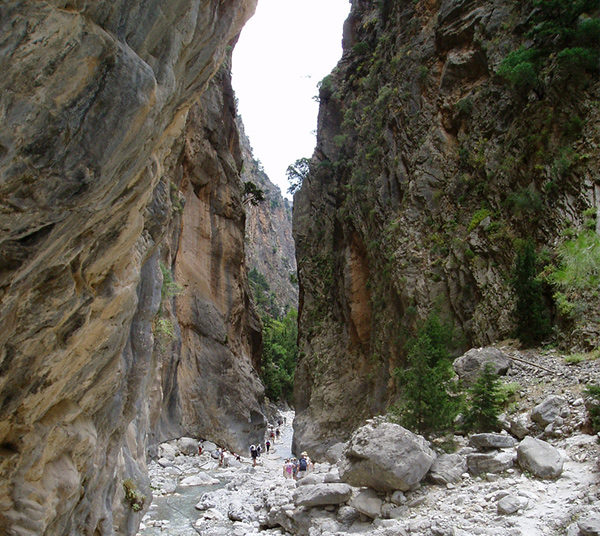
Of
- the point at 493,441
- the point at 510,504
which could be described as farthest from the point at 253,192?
the point at 510,504

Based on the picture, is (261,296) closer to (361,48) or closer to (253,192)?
(253,192)

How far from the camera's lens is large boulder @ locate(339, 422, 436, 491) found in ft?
31.4

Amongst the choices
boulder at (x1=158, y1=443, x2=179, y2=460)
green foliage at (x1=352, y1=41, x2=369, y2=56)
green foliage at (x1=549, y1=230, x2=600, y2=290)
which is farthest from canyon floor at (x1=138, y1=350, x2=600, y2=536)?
green foliage at (x1=352, y1=41, x2=369, y2=56)

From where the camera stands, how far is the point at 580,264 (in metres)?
12.6

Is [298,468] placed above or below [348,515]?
above

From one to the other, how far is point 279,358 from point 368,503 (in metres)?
40.5

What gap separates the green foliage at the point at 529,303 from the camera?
523 inches

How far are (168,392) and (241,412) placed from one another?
521 centimetres

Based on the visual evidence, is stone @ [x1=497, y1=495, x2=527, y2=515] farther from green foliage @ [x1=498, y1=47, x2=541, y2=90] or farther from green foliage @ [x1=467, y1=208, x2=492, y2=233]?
green foliage @ [x1=498, y1=47, x2=541, y2=90]

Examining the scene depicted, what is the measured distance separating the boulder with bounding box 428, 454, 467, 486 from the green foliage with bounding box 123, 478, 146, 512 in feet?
17.7

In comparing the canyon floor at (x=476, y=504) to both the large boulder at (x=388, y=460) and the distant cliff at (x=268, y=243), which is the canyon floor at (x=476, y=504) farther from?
the distant cliff at (x=268, y=243)

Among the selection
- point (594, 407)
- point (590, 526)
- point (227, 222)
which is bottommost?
point (590, 526)

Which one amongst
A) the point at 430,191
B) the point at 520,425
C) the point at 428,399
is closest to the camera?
the point at 520,425

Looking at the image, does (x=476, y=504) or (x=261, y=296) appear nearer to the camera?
(x=476, y=504)
